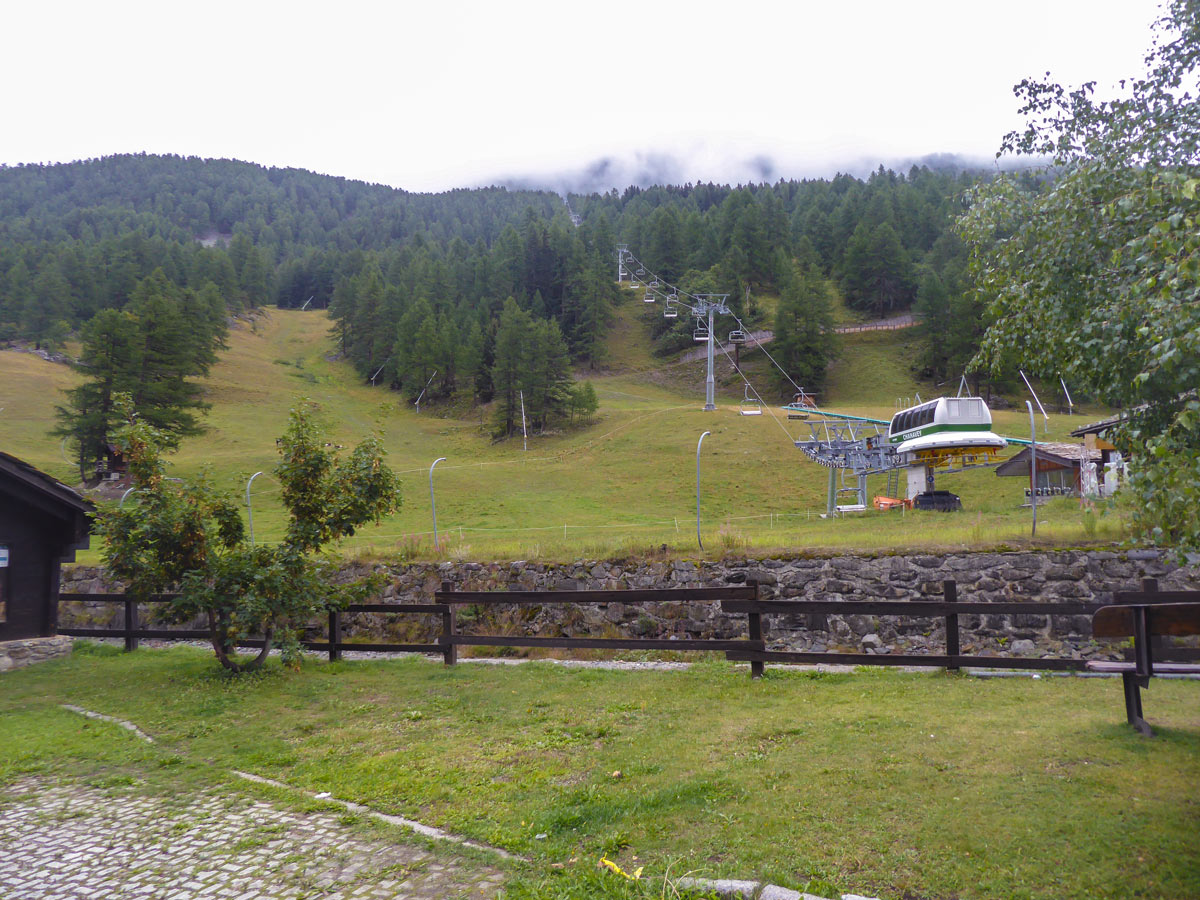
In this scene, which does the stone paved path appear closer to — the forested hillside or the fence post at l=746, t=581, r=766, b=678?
the fence post at l=746, t=581, r=766, b=678

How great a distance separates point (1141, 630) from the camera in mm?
6102

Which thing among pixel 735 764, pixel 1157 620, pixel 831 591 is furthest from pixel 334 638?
pixel 1157 620

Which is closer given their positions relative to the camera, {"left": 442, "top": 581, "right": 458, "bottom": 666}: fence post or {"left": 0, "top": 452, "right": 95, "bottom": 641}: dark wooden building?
{"left": 442, "top": 581, "right": 458, "bottom": 666}: fence post

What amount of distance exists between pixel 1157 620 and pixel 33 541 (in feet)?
56.2

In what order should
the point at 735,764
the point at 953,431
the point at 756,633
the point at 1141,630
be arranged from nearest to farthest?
the point at 1141,630
the point at 735,764
the point at 756,633
the point at 953,431

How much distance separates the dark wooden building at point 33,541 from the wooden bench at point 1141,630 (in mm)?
14974

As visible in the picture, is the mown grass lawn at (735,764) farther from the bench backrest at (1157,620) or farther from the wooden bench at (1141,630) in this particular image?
the bench backrest at (1157,620)

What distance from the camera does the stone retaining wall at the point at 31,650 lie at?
44.6 feet

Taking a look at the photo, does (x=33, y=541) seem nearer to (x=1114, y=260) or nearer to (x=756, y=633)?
(x=756, y=633)

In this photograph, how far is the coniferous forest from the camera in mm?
60000

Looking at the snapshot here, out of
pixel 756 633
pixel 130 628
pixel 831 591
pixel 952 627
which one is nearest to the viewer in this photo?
pixel 952 627

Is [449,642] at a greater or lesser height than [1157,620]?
lesser

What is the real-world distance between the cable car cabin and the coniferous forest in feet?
94.9

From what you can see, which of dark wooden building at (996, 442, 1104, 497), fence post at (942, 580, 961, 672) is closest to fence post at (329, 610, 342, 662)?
fence post at (942, 580, 961, 672)
